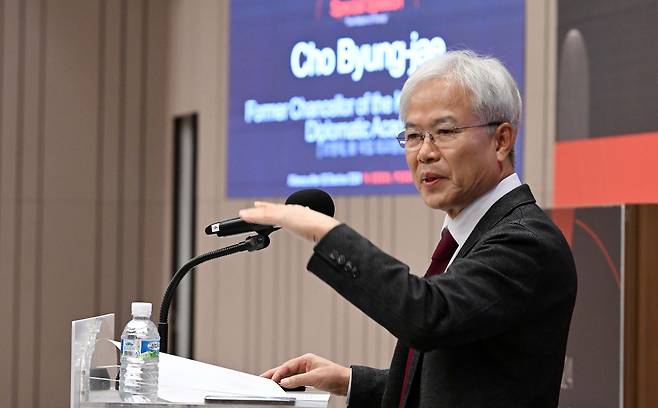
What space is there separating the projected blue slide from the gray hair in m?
2.98

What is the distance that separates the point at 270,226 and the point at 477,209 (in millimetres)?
350

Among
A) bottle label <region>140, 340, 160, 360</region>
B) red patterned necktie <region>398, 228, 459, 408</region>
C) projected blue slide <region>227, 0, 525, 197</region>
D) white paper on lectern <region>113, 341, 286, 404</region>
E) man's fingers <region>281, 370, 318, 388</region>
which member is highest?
Result: projected blue slide <region>227, 0, 525, 197</region>

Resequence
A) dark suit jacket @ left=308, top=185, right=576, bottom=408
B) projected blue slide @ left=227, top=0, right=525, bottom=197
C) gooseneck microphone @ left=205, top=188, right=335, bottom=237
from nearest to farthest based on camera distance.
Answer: dark suit jacket @ left=308, top=185, right=576, bottom=408 → gooseneck microphone @ left=205, top=188, right=335, bottom=237 → projected blue slide @ left=227, top=0, right=525, bottom=197

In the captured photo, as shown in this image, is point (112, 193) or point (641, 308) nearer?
point (641, 308)

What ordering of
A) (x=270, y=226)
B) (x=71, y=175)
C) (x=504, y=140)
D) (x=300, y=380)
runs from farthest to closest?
1. (x=71, y=175)
2. (x=300, y=380)
3. (x=504, y=140)
4. (x=270, y=226)

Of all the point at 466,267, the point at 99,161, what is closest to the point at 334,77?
the point at 99,161

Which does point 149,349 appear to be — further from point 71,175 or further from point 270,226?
point 71,175

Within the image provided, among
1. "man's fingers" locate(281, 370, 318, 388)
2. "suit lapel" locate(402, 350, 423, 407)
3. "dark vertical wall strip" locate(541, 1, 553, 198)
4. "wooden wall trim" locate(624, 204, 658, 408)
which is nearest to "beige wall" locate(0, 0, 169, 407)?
"dark vertical wall strip" locate(541, 1, 553, 198)

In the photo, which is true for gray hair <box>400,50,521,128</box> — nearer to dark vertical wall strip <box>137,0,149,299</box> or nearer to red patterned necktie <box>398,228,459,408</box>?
red patterned necktie <box>398,228,459,408</box>

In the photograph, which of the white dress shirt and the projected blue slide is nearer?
the white dress shirt

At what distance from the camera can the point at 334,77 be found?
5410 millimetres

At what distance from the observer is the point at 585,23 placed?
422cm

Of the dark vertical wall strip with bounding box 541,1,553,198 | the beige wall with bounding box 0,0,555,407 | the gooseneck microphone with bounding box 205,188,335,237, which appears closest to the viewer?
the gooseneck microphone with bounding box 205,188,335,237

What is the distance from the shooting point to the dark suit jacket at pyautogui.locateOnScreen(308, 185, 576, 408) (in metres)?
1.40
